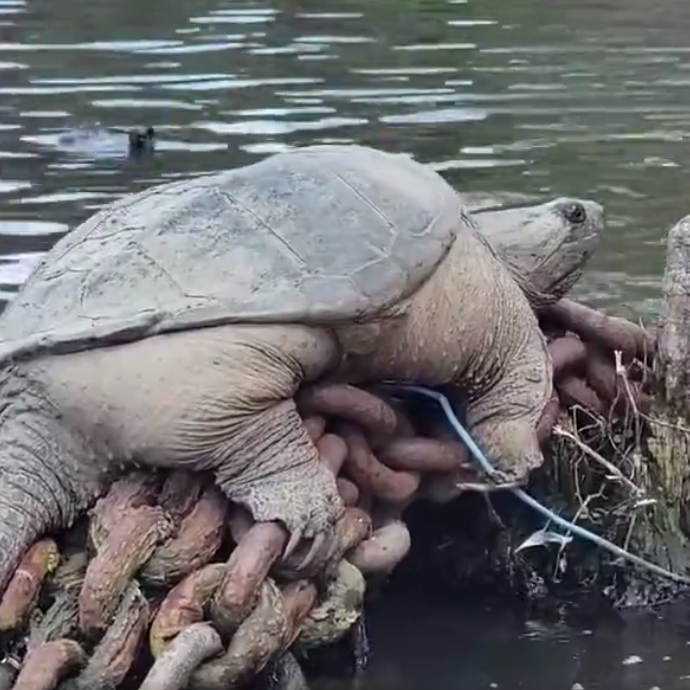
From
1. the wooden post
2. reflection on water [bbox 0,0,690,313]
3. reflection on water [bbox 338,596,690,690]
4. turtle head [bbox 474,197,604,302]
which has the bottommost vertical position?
reflection on water [bbox 0,0,690,313]

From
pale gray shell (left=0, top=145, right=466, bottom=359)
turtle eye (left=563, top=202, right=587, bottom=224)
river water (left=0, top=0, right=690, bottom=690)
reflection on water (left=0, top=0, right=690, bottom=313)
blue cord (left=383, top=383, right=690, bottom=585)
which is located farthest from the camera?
reflection on water (left=0, top=0, right=690, bottom=313)

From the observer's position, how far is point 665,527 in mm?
6531

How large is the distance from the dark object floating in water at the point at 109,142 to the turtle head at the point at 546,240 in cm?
788

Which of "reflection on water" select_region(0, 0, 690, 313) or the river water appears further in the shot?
"reflection on water" select_region(0, 0, 690, 313)

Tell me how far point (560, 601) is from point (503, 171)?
7148 mm

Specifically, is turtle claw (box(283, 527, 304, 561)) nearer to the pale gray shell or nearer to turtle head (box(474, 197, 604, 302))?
the pale gray shell

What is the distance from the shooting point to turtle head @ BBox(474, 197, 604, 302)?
6578 mm

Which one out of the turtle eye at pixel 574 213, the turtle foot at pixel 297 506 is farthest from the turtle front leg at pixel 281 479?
the turtle eye at pixel 574 213

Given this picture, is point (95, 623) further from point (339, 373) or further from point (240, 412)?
point (339, 373)

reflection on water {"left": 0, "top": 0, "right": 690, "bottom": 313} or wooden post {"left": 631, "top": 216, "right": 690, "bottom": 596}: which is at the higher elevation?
wooden post {"left": 631, "top": 216, "right": 690, "bottom": 596}

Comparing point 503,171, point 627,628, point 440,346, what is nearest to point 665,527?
point 627,628

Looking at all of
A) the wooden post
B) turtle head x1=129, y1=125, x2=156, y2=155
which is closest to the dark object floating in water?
turtle head x1=129, y1=125, x2=156, y2=155

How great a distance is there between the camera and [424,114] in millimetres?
16047

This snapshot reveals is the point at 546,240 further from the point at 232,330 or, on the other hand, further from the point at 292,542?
the point at 292,542
